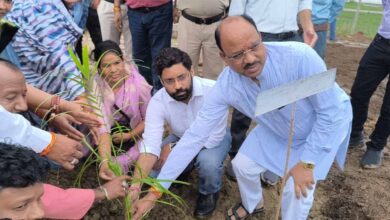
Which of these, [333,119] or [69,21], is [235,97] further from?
[69,21]

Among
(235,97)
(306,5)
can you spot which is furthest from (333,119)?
(306,5)

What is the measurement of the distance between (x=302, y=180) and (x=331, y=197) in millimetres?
A: 943

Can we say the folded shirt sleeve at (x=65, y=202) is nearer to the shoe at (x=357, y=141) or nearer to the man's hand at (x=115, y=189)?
the man's hand at (x=115, y=189)

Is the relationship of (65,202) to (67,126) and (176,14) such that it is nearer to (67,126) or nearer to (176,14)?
(67,126)

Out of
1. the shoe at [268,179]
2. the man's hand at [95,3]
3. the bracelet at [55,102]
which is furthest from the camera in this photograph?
the man's hand at [95,3]

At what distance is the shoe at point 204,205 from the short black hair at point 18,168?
1.24 metres

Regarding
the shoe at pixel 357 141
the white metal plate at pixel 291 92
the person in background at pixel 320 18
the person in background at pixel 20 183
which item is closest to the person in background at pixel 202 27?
the person in background at pixel 320 18

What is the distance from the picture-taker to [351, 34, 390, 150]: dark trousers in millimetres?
2751

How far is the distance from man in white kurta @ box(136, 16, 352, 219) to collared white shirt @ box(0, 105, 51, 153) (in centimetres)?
55

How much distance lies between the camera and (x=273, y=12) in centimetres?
269

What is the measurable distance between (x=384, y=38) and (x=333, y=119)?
1215mm

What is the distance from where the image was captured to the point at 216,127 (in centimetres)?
221

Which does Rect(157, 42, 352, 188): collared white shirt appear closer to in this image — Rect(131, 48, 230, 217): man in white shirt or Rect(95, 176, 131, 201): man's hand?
Rect(131, 48, 230, 217): man in white shirt

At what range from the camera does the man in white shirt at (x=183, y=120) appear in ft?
7.42
